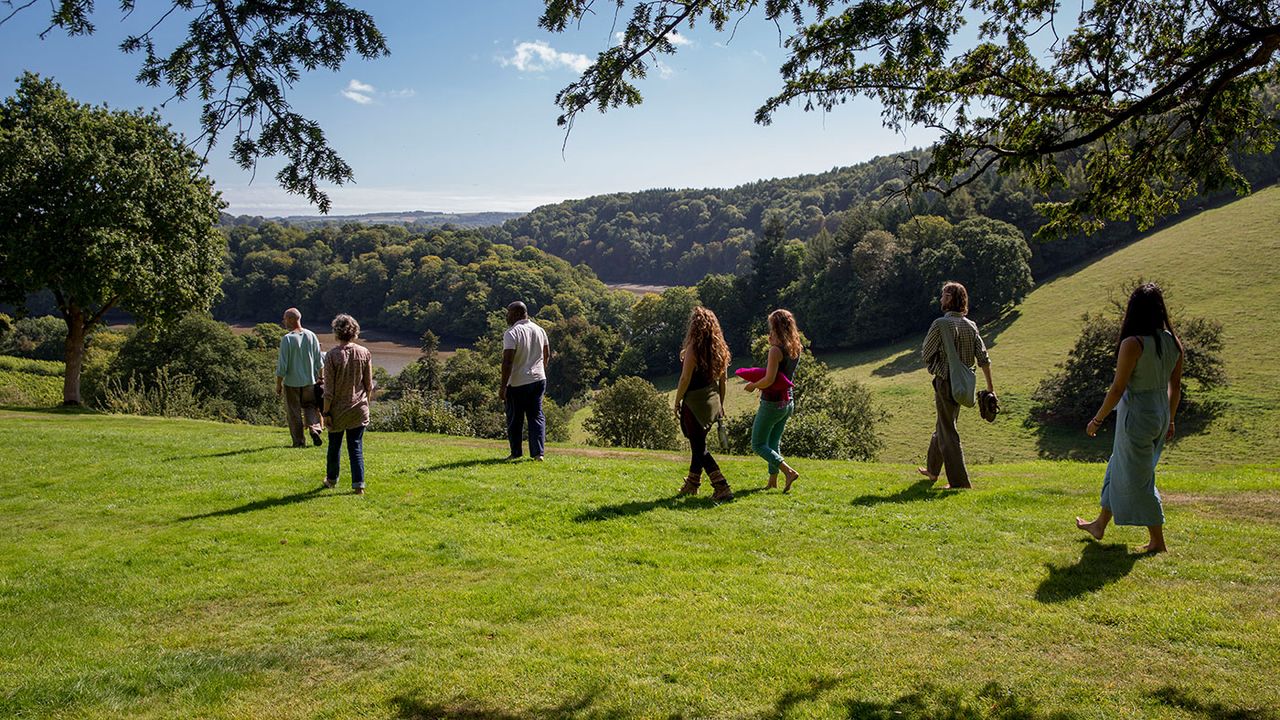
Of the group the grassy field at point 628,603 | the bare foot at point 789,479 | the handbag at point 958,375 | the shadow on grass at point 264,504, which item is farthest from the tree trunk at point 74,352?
the handbag at point 958,375

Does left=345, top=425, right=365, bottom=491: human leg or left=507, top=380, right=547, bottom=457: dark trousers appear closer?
left=345, top=425, right=365, bottom=491: human leg

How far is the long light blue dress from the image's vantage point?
6539 millimetres

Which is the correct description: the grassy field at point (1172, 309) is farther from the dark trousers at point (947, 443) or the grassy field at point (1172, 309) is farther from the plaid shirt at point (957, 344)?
the plaid shirt at point (957, 344)

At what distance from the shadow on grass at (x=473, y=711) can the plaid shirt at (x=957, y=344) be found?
21.2ft

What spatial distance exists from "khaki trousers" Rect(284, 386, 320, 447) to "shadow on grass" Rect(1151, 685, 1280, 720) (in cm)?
1319

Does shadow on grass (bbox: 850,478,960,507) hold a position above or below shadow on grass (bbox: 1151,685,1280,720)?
above

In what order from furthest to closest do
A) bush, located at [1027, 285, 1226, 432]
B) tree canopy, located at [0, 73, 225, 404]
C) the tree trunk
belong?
bush, located at [1027, 285, 1226, 432]
the tree trunk
tree canopy, located at [0, 73, 225, 404]

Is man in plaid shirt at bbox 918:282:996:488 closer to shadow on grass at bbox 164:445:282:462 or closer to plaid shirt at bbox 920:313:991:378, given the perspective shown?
plaid shirt at bbox 920:313:991:378

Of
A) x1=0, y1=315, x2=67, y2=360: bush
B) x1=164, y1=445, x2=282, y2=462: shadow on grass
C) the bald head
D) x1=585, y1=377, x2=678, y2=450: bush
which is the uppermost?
x1=0, y1=315, x2=67, y2=360: bush

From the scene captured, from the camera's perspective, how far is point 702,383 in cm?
903

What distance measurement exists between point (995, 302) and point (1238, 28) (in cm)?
7199

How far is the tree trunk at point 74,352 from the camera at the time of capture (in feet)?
84.5

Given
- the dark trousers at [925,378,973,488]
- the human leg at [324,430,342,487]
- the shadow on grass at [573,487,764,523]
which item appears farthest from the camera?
the human leg at [324,430,342,487]

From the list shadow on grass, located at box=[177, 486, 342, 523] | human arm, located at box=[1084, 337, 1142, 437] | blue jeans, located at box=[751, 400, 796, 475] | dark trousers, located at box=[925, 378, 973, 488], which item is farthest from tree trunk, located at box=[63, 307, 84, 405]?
human arm, located at box=[1084, 337, 1142, 437]
